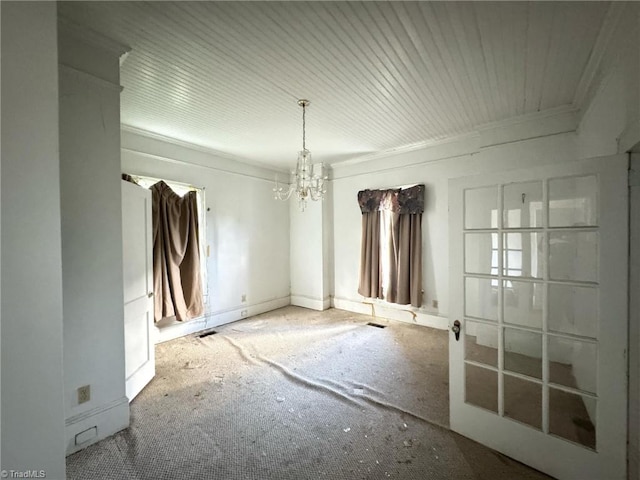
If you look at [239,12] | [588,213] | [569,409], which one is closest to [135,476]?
[569,409]

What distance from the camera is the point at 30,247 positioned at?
952 millimetres

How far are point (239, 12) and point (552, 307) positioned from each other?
2358 mm

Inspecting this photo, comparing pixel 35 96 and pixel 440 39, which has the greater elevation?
pixel 440 39

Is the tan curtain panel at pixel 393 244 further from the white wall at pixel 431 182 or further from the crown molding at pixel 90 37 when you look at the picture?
the crown molding at pixel 90 37

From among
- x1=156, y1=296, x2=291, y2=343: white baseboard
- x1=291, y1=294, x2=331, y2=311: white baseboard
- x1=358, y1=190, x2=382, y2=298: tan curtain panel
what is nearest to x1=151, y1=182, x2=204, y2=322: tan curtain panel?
x1=156, y1=296, x2=291, y2=343: white baseboard

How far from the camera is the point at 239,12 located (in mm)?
1477

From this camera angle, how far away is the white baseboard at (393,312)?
3.79 metres

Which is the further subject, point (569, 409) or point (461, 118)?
point (461, 118)

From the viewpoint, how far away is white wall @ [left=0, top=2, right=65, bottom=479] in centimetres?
91

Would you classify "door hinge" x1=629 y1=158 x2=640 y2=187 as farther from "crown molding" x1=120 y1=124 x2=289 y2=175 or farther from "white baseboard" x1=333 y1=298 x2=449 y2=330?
"crown molding" x1=120 y1=124 x2=289 y2=175

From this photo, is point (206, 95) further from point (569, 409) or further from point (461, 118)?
point (569, 409)

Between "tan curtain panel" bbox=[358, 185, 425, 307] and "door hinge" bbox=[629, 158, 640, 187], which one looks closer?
"door hinge" bbox=[629, 158, 640, 187]

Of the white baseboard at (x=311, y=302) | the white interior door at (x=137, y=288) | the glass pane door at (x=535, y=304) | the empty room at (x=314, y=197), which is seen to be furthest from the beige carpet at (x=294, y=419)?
the white baseboard at (x=311, y=302)

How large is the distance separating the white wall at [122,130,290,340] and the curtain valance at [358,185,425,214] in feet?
5.14
